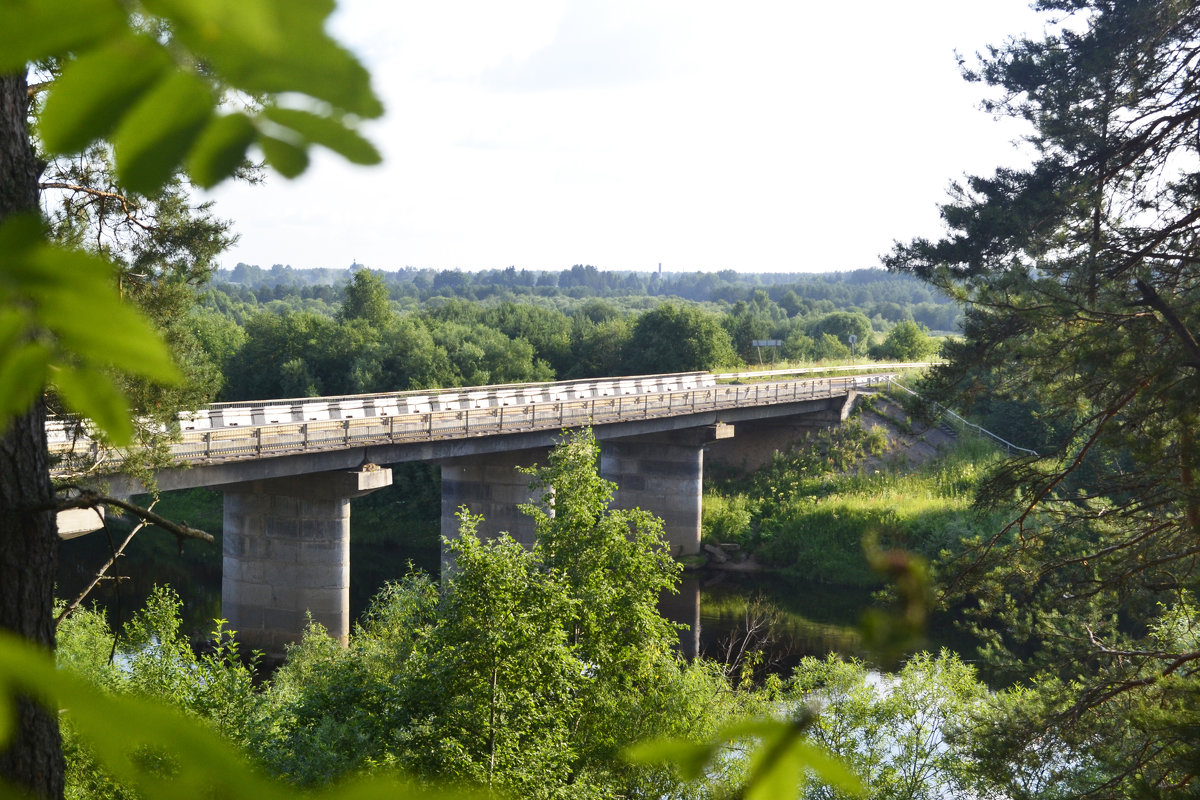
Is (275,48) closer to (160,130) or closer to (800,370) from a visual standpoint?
(160,130)

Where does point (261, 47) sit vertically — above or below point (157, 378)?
above

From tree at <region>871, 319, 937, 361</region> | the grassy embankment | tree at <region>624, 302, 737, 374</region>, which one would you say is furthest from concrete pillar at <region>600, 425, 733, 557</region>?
tree at <region>871, 319, 937, 361</region>

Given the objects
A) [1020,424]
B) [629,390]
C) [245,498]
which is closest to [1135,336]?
[245,498]

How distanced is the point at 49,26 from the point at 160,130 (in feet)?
0.29

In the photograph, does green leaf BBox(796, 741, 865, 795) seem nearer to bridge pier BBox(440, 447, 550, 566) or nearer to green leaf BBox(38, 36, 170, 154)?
green leaf BBox(38, 36, 170, 154)

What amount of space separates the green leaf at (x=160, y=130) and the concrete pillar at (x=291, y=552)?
101 feet

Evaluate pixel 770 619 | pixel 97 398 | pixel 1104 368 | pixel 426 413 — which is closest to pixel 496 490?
pixel 426 413

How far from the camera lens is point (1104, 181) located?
1295cm

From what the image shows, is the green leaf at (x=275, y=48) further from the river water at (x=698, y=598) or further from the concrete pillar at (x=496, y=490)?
the concrete pillar at (x=496, y=490)

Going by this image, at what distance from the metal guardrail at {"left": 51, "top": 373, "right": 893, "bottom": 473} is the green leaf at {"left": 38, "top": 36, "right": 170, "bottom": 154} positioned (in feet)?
57.6

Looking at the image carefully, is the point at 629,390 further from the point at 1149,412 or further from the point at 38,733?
the point at 38,733

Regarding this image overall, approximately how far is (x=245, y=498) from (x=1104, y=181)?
26025mm

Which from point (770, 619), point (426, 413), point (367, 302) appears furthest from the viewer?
point (367, 302)

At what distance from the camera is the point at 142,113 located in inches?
24.7
